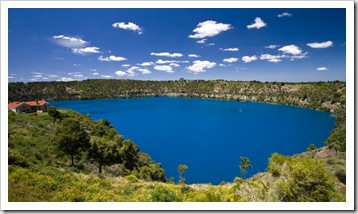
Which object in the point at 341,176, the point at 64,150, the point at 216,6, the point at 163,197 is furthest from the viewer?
the point at 64,150

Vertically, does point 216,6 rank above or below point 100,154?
above

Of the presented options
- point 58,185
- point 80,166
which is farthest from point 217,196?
point 80,166

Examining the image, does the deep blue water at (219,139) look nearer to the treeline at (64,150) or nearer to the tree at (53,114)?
the treeline at (64,150)

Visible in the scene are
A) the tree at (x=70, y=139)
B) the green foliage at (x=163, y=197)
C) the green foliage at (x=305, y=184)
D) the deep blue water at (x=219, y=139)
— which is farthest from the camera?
the deep blue water at (x=219, y=139)

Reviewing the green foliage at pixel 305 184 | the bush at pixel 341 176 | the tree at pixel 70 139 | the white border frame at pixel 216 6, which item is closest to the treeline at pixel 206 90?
the tree at pixel 70 139

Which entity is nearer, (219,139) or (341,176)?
(341,176)

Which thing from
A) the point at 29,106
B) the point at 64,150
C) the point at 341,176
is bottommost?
the point at 341,176

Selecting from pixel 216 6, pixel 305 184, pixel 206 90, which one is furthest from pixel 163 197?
pixel 206 90

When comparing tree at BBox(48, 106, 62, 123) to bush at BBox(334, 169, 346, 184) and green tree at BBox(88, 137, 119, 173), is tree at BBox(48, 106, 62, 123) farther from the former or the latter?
bush at BBox(334, 169, 346, 184)

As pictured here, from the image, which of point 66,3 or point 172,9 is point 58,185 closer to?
point 66,3

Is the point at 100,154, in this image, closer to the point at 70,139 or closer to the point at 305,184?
the point at 70,139
